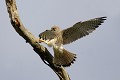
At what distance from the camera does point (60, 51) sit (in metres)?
5.97

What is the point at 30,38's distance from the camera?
14.3 feet

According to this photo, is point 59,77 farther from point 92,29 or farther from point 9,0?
point 92,29

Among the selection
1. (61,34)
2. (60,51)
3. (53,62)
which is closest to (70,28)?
(61,34)

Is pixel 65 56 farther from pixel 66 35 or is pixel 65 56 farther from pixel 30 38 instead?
pixel 30 38

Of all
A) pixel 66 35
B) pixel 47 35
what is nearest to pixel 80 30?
pixel 66 35

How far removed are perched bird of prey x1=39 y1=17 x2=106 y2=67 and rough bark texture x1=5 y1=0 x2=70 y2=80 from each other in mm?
1061

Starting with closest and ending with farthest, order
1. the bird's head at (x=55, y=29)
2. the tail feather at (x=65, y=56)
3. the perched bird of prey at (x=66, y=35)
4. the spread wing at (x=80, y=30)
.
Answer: the tail feather at (x=65, y=56)
the perched bird of prey at (x=66, y=35)
the spread wing at (x=80, y=30)
the bird's head at (x=55, y=29)

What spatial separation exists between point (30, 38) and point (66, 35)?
78.8 inches

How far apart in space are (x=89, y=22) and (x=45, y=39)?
2.88 feet

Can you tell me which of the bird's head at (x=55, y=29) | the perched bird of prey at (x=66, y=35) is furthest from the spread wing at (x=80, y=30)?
the bird's head at (x=55, y=29)

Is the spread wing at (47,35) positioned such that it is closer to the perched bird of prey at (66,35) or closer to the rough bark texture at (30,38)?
the perched bird of prey at (66,35)

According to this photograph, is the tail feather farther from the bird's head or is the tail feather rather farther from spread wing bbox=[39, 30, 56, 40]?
the bird's head

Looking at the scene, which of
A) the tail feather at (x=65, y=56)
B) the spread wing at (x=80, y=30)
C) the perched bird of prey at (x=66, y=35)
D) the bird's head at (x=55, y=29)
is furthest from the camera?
the bird's head at (x=55, y=29)

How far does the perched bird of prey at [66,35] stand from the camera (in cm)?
588
